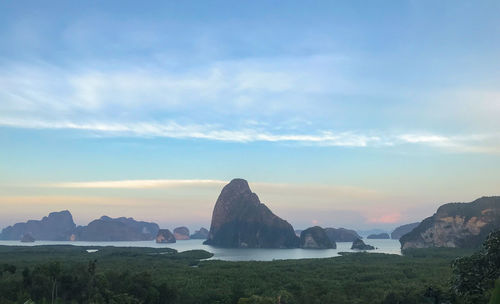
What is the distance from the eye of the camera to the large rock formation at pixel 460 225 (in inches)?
6722

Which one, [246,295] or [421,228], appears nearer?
[246,295]

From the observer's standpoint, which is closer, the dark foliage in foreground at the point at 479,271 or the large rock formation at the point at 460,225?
the dark foliage in foreground at the point at 479,271

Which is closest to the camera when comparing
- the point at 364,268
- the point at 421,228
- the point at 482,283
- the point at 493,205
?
the point at 482,283

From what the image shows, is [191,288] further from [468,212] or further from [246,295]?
[468,212]

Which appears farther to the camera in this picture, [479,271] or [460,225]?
[460,225]

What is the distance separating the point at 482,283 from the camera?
103ft

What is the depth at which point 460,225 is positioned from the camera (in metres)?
181

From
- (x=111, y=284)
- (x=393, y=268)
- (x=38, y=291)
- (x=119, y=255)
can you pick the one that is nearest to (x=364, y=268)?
Result: (x=393, y=268)

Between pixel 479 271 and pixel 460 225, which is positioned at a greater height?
pixel 479 271

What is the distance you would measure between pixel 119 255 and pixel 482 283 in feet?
374

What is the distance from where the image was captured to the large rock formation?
171 m

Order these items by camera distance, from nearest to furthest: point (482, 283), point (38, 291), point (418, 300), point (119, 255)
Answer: point (482, 283)
point (418, 300)
point (38, 291)
point (119, 255)

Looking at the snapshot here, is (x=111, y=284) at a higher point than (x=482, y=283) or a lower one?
lower

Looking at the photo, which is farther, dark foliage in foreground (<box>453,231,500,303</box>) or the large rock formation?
the large rock formation
